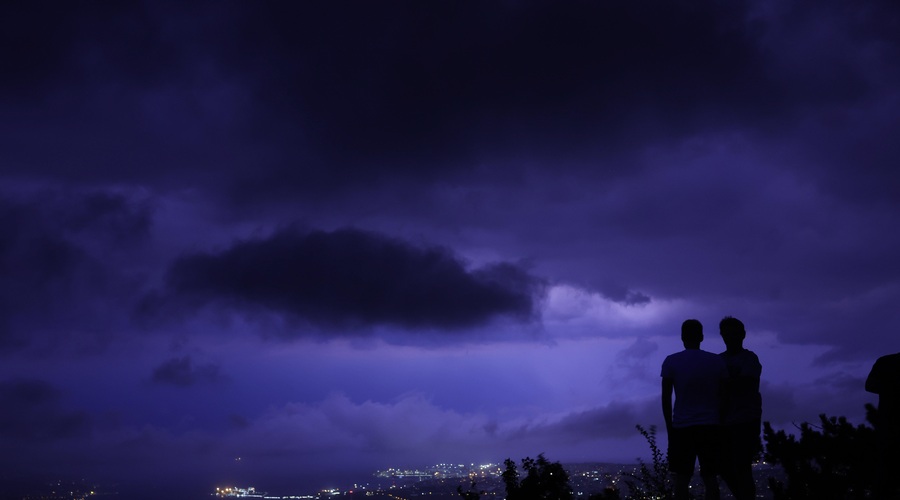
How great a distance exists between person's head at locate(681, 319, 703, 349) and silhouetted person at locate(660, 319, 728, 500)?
0.17m

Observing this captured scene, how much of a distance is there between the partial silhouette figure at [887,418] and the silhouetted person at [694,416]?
241 cm

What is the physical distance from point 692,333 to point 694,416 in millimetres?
882

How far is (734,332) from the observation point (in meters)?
7.49

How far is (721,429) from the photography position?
7039 millimetres

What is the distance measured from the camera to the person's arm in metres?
7.10

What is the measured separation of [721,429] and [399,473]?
145m

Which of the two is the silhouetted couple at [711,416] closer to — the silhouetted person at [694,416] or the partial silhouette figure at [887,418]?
the silhouetted person at [694,416]

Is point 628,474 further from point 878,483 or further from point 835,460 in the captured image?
point 878,483

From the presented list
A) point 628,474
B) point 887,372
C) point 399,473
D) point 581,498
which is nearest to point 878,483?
point 887,372

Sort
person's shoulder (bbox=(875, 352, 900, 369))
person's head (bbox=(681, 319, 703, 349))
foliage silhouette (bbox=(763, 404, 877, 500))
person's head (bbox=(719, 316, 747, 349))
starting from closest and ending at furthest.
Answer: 1. person's shoulder (bbox=(875, 352, 900, 369))
2. person's head (bbox=(681, 319, 703, 349))
3. person's head (bbox=(719, 316, 747, 349))
4. foliage silhouette (bbox=(763, 404, 877, 500))

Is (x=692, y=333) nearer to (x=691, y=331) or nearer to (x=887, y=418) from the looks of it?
(x=691, y=331)

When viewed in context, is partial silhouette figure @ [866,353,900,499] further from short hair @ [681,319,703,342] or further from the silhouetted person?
short hair @ [681,319,703,342]

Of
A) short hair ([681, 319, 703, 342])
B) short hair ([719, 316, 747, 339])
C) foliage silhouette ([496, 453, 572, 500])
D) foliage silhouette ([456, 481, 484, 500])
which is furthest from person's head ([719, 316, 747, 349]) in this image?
foliage silhouette ([456, 481, 484, 500])

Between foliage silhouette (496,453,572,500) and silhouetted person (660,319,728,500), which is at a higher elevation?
silhouetted person (660,319,728,500)
